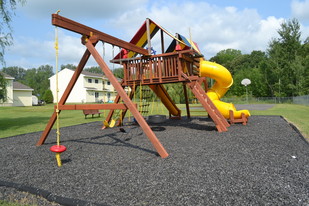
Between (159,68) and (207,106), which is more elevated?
(159,68)

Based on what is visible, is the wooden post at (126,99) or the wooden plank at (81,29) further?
the wooden plank at (81,29)

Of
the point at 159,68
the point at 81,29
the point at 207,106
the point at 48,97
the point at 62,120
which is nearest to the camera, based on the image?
the point at 81,29

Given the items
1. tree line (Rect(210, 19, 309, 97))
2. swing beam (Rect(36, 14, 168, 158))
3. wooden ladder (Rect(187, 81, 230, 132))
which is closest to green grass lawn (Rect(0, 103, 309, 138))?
wooden ladder (Rect(187, 81, 230, 132))

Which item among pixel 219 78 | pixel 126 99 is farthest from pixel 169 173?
pixel 219 78

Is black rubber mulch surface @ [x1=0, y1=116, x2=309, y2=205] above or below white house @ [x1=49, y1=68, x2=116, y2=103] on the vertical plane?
below

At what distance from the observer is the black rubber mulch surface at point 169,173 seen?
3148 millimetres

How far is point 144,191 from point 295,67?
140ft

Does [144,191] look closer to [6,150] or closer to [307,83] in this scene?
[6,150]

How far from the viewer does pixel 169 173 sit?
4.07m

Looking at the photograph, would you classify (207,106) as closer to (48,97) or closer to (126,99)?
(126,99)

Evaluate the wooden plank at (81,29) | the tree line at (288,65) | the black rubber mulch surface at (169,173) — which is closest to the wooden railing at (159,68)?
the wooden plank at (81,29)

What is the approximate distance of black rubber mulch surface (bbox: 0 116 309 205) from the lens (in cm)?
315

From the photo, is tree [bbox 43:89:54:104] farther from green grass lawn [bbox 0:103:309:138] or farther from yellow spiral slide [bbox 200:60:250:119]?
yellow spiral slide [bbox 200:60:250:119]

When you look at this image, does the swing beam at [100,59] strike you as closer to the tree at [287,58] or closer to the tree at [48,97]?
the tree at [287,58]
